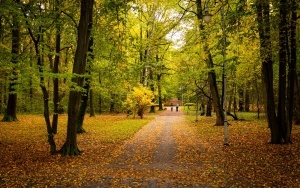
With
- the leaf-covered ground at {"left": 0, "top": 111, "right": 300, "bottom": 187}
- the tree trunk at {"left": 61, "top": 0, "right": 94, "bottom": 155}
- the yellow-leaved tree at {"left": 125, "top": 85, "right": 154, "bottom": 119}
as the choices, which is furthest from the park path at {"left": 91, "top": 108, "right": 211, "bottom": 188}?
the yellow-leaved tree at {"left": 125, "top": 85, "right": 154, "bottom": 119}

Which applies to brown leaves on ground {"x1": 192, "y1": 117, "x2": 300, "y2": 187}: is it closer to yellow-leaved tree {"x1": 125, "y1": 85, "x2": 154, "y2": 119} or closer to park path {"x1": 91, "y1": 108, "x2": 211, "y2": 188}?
park path {"x1": 91, "y1": 108, "x2": 211, "y2": 188}

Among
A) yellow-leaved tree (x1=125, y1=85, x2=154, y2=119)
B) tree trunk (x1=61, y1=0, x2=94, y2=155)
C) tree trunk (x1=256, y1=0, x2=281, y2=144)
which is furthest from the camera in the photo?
yellow-leaved tree (x1=125, y1=85, x2=154, y2=119)

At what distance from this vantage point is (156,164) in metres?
9.26

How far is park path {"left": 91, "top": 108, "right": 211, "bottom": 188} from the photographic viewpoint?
7164mm

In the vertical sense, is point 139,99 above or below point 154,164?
above

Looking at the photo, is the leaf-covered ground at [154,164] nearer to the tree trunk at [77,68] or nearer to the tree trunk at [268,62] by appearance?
the tree trunk at [77,68]

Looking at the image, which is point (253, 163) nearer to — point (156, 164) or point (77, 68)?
point (156, 164)

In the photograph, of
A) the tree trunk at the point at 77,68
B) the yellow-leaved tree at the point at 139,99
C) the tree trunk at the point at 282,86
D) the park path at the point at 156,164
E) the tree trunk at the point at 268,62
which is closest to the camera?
the park path at the point at 156,164

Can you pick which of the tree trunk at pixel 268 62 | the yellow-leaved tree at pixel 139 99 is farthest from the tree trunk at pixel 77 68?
the yellow-leaved tree at pixel 139 99

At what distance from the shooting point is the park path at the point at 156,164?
→ 7.16 m

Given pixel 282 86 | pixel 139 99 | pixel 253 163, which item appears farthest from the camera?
pixel 139 99

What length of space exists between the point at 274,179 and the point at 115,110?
34.8 m

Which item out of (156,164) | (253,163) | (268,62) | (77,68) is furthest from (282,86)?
(77,68)

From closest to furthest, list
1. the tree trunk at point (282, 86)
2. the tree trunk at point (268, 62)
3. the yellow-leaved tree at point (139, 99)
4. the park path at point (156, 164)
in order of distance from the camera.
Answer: the park path at point (156, 164)
the tree trunk at point (268, 62)
the tree trunk at point (282, 86)
the yellow-leaved tree at point (139, 99)
